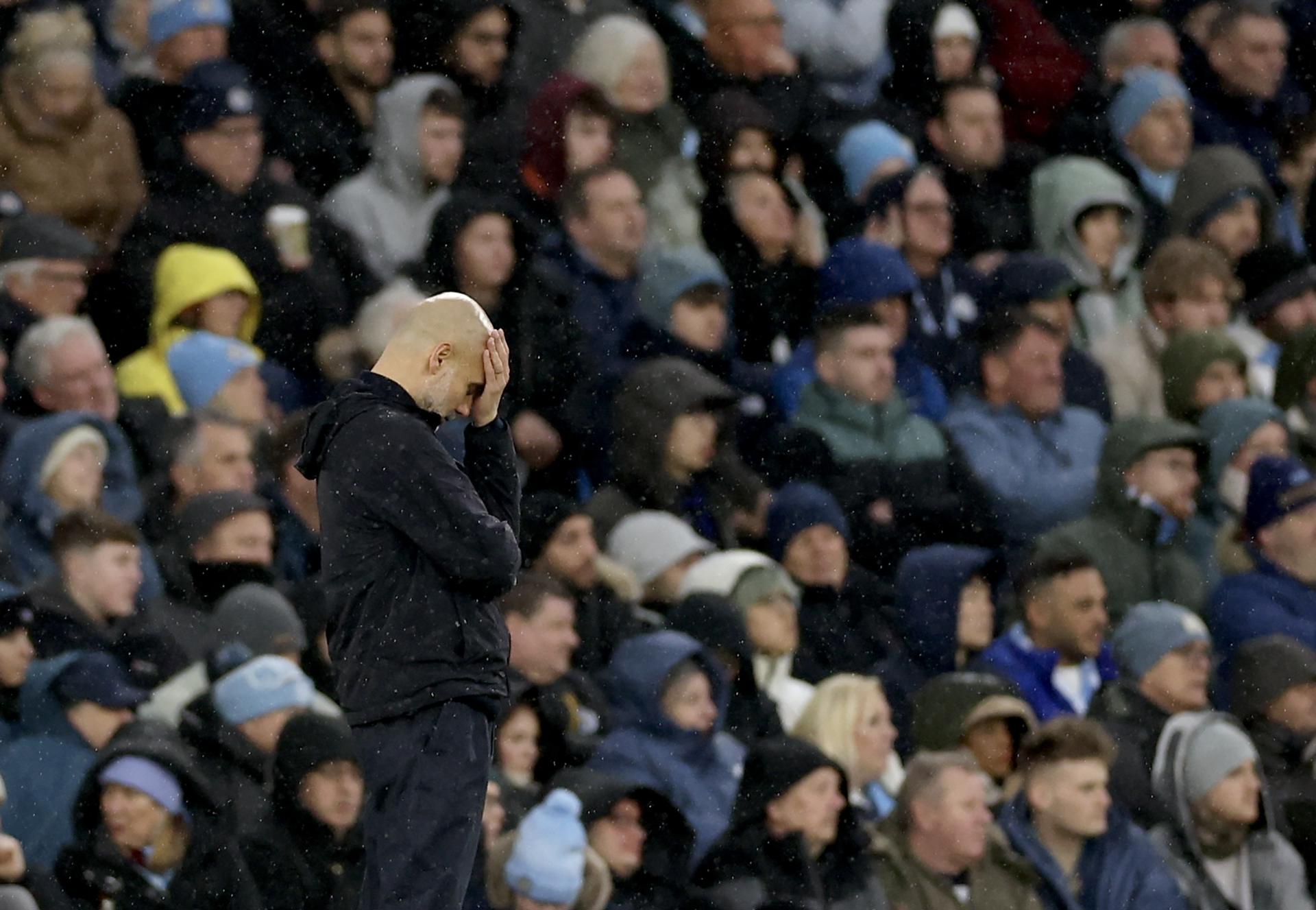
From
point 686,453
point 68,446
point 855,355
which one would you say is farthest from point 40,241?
point 855,355

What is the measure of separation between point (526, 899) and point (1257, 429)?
172 inches

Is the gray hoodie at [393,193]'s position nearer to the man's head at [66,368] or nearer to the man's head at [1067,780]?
the man's head at [66,368]

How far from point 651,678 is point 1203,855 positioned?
1.92m

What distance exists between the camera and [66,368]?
896 centimetres

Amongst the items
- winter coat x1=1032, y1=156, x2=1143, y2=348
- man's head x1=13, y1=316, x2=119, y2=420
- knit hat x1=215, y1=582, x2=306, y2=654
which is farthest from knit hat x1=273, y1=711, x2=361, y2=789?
winter coat x1=1032, y1=156, x2=1143, y2=348

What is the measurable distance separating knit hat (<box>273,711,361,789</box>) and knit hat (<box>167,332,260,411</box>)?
5.56 ft

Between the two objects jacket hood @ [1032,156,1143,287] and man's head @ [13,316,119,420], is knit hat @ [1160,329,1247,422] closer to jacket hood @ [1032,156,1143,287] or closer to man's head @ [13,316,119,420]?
jacket hood @ [1032,156,1143,287]

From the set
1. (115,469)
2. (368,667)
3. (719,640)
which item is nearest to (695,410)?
(719,640)

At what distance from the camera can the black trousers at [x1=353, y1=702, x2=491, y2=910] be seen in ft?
18.3

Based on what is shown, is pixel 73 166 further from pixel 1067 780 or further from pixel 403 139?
pixel 1067 780

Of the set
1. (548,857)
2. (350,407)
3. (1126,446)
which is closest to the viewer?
(350,407)

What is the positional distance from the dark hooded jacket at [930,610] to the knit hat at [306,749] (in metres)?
2.47

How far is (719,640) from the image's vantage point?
9359 mm

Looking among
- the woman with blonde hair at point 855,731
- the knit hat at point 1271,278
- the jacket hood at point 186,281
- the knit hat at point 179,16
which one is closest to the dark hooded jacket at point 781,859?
the woman with blonde hair at point 855,731
